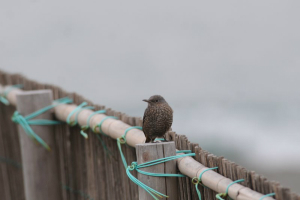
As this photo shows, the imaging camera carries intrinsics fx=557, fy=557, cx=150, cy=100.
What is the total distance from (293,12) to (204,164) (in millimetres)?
13871

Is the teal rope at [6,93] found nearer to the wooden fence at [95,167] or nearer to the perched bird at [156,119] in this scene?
the wooden fence at [95,167]

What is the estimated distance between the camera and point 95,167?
4152mm

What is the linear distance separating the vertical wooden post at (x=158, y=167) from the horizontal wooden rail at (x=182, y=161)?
0.08m

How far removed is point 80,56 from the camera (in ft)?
55.6

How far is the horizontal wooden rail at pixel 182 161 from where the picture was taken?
8.02ft

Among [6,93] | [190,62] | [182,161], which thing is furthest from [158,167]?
[190,62]

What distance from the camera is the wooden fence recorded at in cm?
257

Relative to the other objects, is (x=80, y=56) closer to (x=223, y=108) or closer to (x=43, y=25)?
(x=43, y=25)

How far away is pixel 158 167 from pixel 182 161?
0.50 ft

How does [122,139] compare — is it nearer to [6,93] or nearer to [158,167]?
[158,167]

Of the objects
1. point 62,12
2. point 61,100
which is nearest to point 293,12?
point 62,12

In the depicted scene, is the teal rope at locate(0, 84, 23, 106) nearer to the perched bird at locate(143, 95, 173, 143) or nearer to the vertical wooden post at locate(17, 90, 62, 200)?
the vertical wooden post at locate(17, 90, 62, 200)

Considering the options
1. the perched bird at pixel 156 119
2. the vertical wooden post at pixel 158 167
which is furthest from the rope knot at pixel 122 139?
the vertical wooden post at pixel 158 167

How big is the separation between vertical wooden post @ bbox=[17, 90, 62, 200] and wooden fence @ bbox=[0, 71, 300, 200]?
0.06 m
